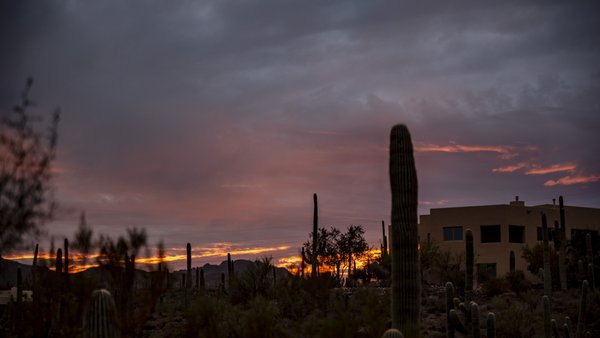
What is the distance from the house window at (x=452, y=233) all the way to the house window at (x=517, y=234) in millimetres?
3600

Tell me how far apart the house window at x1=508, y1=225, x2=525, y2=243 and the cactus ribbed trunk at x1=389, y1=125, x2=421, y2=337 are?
39.2 meters

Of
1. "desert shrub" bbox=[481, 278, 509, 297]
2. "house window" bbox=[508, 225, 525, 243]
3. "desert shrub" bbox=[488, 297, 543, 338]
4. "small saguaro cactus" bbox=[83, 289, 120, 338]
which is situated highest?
"house window" bbox=[508, 225, 525, 243]

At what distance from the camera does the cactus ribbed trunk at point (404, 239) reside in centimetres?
1130

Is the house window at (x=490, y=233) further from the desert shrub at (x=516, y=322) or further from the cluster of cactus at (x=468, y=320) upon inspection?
the cluster of cactus at (x=468, y=320)

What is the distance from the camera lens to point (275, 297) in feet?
76.7

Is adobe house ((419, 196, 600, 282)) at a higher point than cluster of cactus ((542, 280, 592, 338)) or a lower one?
higher

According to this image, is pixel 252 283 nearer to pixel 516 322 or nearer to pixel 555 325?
pixel 516 322

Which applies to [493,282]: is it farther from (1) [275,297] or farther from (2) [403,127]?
(2) [403,127]

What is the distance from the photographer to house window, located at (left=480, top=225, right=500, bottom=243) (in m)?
48.4

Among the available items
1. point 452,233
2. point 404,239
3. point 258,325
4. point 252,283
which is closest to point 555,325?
point 258,325

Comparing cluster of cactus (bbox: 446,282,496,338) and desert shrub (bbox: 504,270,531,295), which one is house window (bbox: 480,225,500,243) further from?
cluster of cactus (bbox: 446,282,496,338)

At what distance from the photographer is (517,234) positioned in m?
49.3

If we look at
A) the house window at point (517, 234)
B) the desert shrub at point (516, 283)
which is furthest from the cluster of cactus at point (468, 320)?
the house window at point (517, 234)

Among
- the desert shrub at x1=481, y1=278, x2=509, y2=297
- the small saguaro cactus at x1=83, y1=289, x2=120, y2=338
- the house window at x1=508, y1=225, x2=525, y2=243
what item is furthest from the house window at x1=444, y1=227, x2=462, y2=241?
the small saguaro cactus at x1=83, y1=289, x2=120, y2=338
